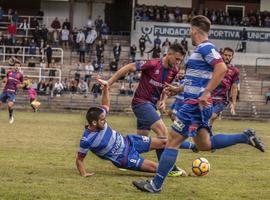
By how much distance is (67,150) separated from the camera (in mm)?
14094

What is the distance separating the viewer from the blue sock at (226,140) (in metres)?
9.62

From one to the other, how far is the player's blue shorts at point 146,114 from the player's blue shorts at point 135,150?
0.47 meters

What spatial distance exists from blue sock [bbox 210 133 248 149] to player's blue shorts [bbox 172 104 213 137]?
2.98ft

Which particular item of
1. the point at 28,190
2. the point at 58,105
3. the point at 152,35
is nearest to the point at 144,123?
the point at 28,190

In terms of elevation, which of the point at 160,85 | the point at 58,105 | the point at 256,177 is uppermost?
the point at 160,85

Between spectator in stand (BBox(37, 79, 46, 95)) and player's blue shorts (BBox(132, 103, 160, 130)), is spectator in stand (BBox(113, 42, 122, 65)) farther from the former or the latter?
player's blue shorts (BBox(132, 103, 160, 130))

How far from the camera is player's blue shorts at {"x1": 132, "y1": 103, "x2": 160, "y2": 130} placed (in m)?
11.0

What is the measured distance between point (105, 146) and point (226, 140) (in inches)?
67.4

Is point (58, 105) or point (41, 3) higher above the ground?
point (41, 3)

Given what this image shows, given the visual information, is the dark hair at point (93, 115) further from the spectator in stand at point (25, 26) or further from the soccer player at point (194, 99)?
the spectator in stand at point (25, 26)

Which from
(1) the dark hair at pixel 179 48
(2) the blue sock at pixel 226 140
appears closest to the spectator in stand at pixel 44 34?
(1) the dark hair at pixel 179 48

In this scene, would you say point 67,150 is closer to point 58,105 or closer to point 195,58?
point 195,58

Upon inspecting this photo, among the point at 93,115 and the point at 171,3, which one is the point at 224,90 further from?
the point at 171,3

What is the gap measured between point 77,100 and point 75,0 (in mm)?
13356
